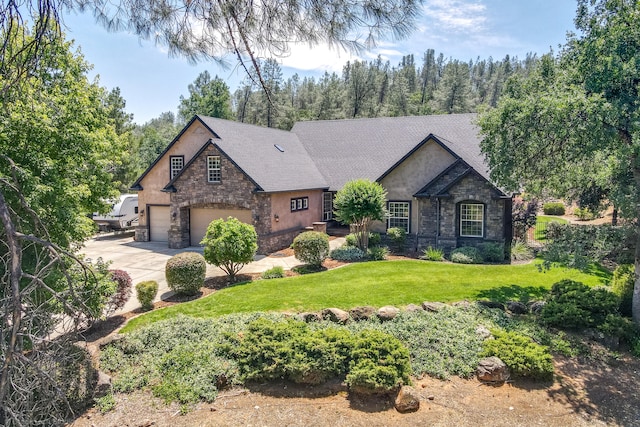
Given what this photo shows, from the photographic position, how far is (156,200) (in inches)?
955

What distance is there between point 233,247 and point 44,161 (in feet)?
25.1

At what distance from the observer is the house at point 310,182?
19500 millimetres

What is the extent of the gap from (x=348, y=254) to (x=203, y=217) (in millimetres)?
8592

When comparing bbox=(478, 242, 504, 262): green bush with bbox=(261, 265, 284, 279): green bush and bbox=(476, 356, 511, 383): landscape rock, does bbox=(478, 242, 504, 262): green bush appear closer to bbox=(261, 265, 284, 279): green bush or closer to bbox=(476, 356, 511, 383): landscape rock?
bbox=(261, 265, 284, 279): green bush

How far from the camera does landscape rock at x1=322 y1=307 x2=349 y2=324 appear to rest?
997cm

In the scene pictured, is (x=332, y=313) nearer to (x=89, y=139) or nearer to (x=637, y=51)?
(x=89, y=139)

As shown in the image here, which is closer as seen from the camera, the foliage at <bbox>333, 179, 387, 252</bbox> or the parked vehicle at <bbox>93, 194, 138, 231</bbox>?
the foliage at <bbox>333, 179, 387, 252</bbox>

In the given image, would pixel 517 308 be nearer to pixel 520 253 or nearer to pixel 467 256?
pixel 467 256

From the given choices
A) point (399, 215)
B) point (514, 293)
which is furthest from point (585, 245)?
point (399, 215)

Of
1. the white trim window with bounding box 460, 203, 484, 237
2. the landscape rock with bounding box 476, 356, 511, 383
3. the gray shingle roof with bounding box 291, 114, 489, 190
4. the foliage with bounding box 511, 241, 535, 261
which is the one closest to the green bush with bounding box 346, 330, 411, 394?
the landscape rock with bounding box 476, 356, 511, 383

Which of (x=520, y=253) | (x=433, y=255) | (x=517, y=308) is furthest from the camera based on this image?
(x=520, y=253)

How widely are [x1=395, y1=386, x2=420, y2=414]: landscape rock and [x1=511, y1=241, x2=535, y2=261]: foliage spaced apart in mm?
12982

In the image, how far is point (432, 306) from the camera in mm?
10781

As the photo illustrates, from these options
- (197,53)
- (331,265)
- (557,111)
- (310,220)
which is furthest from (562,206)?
(197,53)
